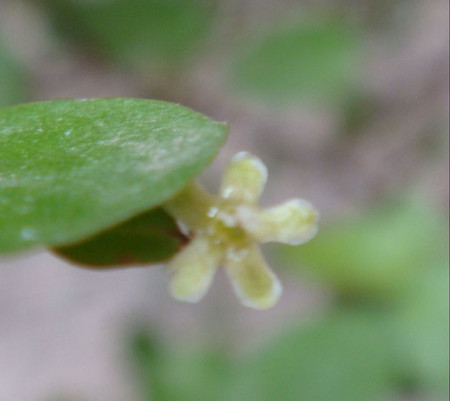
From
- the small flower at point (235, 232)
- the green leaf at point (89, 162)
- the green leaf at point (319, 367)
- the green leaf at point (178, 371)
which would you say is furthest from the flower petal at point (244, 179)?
the green leaf at point (178, 371)

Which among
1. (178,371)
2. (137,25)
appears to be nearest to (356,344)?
(178,371)

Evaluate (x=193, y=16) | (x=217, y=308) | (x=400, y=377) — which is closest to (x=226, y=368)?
(x=400, y=377)

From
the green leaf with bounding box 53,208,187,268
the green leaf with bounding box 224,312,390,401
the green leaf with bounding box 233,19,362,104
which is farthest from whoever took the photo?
the green leaf with bounding box 233,19,362,104

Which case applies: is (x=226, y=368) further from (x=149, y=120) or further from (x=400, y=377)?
(x=149, y=120)

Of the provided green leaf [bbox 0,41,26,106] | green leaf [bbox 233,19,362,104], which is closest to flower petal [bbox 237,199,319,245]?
green leaf [bbox 0,41,26,106]

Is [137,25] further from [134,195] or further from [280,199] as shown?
[134,195]

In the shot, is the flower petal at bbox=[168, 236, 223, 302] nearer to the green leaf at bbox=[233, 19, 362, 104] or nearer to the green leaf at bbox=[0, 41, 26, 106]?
the green leaf at bbox=[0, 41, 26, 106]
